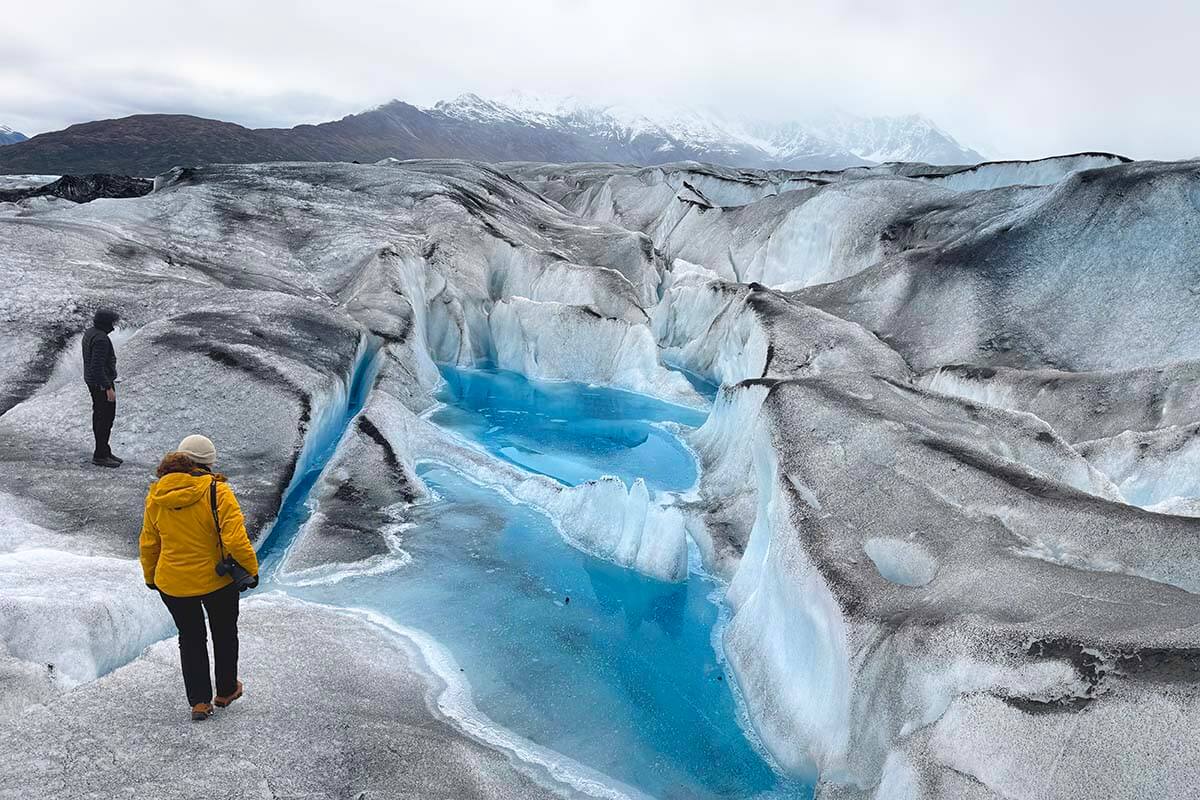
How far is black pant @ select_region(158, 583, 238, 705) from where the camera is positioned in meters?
4.74

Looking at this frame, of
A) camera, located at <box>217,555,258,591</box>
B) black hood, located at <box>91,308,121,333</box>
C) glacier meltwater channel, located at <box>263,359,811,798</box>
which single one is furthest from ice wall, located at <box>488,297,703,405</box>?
camera, located at <box>217,555,258,591</box>

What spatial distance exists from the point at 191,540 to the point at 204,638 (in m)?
0.83

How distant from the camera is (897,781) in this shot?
552cm

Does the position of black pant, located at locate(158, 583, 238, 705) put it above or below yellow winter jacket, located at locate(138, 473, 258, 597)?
below

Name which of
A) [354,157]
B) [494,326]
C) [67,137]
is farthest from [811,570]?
[354,157]

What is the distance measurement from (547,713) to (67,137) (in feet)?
421

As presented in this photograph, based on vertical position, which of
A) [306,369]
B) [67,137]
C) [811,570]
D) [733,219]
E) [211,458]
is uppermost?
[67,137]

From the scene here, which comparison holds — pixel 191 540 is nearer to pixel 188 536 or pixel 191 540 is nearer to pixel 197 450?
pixel 188 536

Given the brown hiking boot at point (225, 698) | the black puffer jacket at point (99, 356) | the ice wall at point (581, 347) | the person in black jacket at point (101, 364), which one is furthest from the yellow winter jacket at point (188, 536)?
the ice wall at point (581, 347)

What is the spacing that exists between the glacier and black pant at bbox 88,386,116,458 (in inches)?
18.5

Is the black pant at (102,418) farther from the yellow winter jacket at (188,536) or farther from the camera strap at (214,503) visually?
the camera strap at (214,503)

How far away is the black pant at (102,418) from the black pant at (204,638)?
560cm

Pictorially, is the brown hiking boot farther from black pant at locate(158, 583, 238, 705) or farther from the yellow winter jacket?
the yellow winter jacket

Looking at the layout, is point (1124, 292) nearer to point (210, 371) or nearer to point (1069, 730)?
point (1069, 730)
